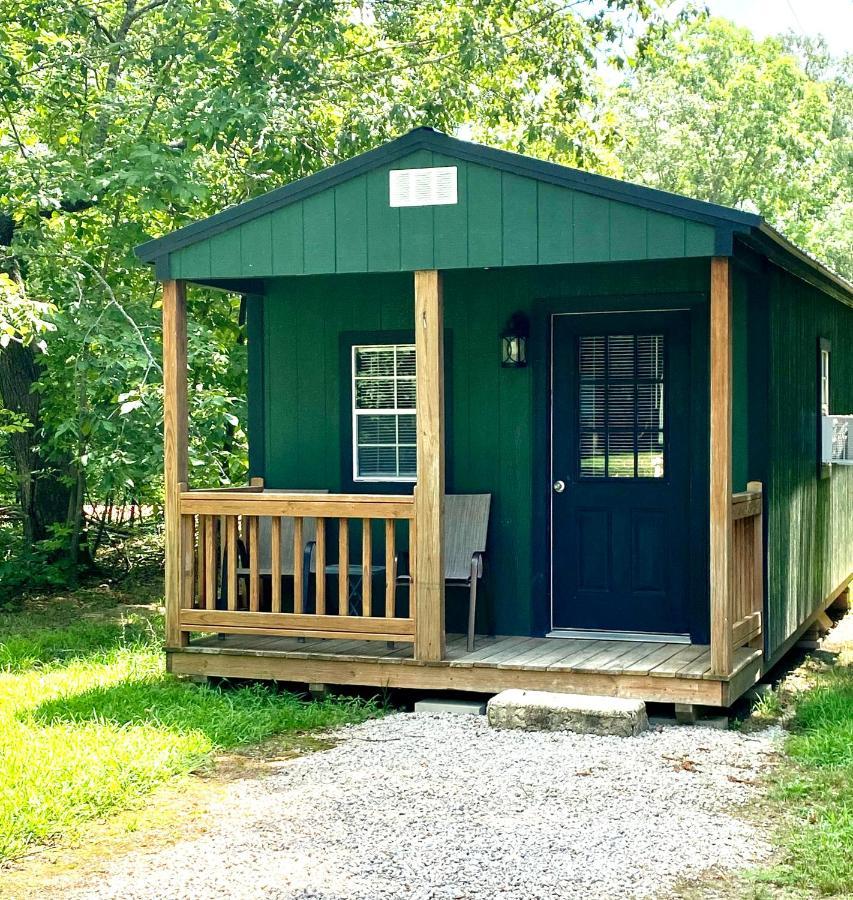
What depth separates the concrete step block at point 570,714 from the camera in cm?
648

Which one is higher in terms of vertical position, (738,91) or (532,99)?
(738,91)

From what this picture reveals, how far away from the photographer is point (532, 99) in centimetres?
1547

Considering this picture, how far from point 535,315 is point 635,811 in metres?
3.58

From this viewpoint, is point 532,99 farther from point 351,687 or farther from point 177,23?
point 351,687

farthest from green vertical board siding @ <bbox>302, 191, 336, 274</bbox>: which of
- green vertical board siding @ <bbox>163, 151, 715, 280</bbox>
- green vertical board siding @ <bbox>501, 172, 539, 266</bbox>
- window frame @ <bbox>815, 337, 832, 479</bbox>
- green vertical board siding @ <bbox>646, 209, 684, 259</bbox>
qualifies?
window frame @ <bbox>815, 337, 832, 479</bbox>

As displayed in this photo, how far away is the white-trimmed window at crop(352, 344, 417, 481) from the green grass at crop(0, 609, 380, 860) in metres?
1.65

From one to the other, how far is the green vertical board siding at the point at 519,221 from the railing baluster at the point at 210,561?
2.34 m

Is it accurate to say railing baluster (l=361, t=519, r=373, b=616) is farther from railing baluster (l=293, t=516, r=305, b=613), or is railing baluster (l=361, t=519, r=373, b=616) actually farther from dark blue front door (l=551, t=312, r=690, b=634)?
dark blue front door (l=551, t=312, r=690, b=634)

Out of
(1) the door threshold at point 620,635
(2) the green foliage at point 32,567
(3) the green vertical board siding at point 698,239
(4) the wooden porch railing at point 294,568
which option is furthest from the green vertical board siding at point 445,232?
(2) the green foliage at point 32,567

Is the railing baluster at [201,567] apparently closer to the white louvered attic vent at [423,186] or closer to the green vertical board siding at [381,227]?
the green vertical board siding at [381,227]

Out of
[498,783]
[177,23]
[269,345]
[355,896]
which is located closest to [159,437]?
[269,345]

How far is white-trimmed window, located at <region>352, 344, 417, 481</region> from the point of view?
27.3ft

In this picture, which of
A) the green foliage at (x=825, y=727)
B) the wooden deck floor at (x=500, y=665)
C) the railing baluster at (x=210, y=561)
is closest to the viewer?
the green foliage at (x=825, y=727)

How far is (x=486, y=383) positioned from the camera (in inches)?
319
